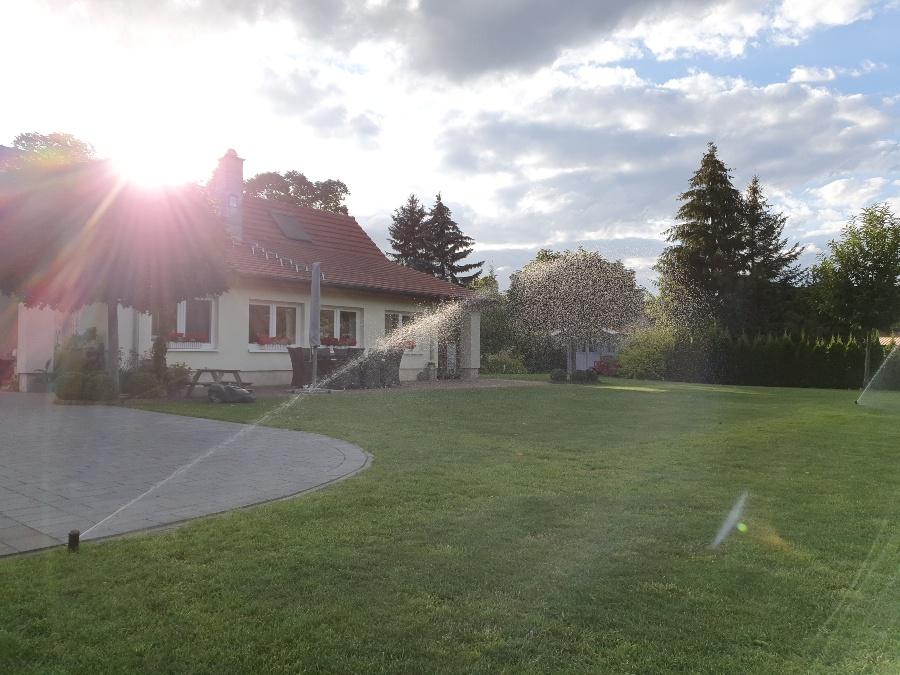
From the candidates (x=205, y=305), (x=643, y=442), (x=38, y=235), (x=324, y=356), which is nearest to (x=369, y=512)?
(x=643, y=442)

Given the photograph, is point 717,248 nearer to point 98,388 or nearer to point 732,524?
point 98,388

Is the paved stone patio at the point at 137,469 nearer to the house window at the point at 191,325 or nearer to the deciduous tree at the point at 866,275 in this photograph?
the house window at the point at 191,325

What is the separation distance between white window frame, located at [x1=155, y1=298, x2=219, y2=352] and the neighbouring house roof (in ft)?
4.04

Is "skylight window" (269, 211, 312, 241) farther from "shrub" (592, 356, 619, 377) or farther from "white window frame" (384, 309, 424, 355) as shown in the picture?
"shrub" (592, 356, 619, 377)

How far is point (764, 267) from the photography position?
1532 inches

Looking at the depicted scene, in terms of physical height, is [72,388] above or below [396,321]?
below

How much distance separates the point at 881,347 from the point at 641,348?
27.5 ft

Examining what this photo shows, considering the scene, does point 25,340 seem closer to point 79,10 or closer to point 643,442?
point 79,10

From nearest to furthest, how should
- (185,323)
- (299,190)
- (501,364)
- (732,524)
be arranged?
(732,524)
(185,323)
(501,364)
(299,190)

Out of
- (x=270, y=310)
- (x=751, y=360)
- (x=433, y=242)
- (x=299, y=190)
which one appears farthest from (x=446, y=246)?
(x=270, y=310)

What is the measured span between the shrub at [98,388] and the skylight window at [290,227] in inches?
377

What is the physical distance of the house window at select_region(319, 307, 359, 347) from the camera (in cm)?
1931

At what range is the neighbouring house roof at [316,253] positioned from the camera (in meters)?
18.0

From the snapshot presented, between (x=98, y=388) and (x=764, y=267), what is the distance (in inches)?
1421
